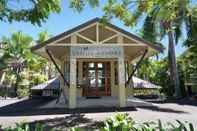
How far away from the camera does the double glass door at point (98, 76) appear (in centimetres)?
2192

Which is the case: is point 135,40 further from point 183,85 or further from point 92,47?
point 183,85

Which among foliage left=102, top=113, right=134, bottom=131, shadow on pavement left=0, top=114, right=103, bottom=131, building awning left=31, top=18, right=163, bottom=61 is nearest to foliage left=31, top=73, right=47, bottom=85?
building awning left=31, top=18, right=163, bottom=61

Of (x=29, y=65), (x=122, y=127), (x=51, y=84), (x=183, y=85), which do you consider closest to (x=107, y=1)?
(x=122, y=127)

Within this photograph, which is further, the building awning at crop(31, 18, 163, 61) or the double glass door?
the double glass door

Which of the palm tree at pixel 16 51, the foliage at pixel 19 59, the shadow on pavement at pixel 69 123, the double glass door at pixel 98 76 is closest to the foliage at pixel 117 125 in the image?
the shadow on pavement at pixel 69 123

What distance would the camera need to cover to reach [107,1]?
11.0 meters

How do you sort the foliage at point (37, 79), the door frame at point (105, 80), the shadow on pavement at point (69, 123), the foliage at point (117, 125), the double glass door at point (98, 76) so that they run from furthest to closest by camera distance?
the foliage at point (37, 79) → the double glass door at point (98, 76) → the door frame at point (105, 80) → the shadow on pavement at point (69, 123) → the foliage at point (117, 125)

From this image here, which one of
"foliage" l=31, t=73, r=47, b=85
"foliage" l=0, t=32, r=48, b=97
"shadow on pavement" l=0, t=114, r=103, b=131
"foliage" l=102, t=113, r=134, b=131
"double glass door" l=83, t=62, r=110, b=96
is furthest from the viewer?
"foliage" l=31, t=73, r=47, b=85

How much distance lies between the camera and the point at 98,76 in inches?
868

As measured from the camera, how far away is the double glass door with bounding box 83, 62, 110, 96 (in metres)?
21.9

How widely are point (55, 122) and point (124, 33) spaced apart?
309 inches

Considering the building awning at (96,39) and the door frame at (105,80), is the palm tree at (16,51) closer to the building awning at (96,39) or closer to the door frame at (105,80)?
the door frame at (105,80)

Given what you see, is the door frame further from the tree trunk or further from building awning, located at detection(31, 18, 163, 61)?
the tree trunk

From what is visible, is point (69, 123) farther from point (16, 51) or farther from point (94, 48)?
point (16, 51)
